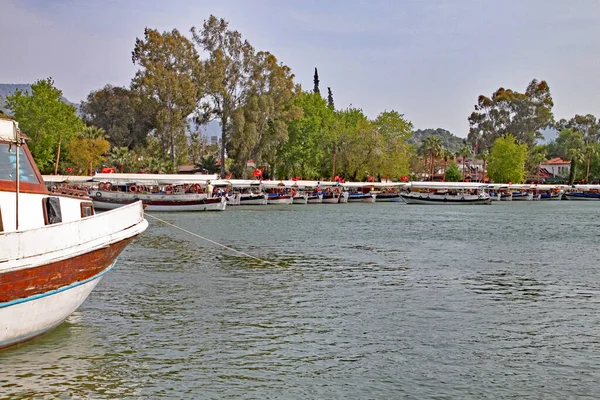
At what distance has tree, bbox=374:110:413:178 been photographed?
4483 inches

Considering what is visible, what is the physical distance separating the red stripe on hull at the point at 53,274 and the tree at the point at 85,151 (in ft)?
234

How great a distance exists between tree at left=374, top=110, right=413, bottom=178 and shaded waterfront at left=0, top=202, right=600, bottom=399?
8041 centimetres

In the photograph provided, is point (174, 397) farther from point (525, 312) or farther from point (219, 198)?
point (219, 198)

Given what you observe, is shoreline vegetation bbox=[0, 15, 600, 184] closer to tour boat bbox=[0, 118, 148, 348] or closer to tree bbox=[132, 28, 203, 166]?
tree bbox=[132, 28, 203, 166]

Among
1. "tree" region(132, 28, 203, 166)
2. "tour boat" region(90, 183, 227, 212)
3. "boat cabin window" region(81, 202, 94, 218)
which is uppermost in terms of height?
"tree" region(132, 28, 203, 166)

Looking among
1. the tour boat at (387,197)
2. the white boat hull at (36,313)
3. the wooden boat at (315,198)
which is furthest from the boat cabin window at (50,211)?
the tour boat at (387,197)

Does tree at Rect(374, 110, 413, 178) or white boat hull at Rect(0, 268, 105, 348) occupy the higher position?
tree at Rect(374, 110, 413, 178)

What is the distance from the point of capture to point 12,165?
50.8 feet

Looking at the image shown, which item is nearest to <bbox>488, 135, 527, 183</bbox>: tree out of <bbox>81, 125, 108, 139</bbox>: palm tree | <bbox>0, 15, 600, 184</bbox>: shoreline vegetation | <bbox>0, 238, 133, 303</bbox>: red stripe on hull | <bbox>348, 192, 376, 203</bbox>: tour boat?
<bbox>0, 15, 600, 184</bbox>: shoreline vegetation

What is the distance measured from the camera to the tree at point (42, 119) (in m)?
78.4

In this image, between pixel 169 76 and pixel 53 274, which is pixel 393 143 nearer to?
pixel 169 76

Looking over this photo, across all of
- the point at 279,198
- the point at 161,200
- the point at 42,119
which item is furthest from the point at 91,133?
the point at 161,200

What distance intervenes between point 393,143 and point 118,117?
43.0 m

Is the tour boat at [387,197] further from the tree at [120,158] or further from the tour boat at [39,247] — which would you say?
the tour boat at [39,247]
